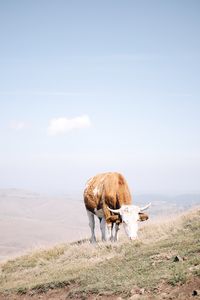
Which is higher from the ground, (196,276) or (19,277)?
(196,276)

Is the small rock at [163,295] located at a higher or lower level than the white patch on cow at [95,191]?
lower

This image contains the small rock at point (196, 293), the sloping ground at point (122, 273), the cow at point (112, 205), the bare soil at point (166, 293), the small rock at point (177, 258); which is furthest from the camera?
the cow at point (112, 205)

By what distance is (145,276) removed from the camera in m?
9.36

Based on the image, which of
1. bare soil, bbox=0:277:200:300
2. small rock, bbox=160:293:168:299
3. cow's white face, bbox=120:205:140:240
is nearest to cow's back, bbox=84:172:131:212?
cow's white face, bbox=120:205:140:240

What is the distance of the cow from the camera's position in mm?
15914

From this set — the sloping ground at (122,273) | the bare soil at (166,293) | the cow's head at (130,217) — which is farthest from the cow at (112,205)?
the bare soil at (166,293)

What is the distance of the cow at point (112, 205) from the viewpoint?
52.2 feet

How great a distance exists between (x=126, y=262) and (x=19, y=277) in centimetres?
432

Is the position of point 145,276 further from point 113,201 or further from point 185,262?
point 113,201

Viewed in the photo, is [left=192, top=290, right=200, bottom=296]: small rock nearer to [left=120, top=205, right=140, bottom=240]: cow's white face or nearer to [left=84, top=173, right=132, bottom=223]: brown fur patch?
[left=120, top=205, right=140, bottom=240]: cow's white face

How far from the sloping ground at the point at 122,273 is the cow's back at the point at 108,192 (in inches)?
93.4

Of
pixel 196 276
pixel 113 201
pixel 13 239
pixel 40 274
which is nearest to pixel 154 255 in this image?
pixel 196 276

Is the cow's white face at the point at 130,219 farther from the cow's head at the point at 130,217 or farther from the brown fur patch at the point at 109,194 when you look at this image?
the brown fur patch at the point at 109,194

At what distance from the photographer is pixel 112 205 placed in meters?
17.7
